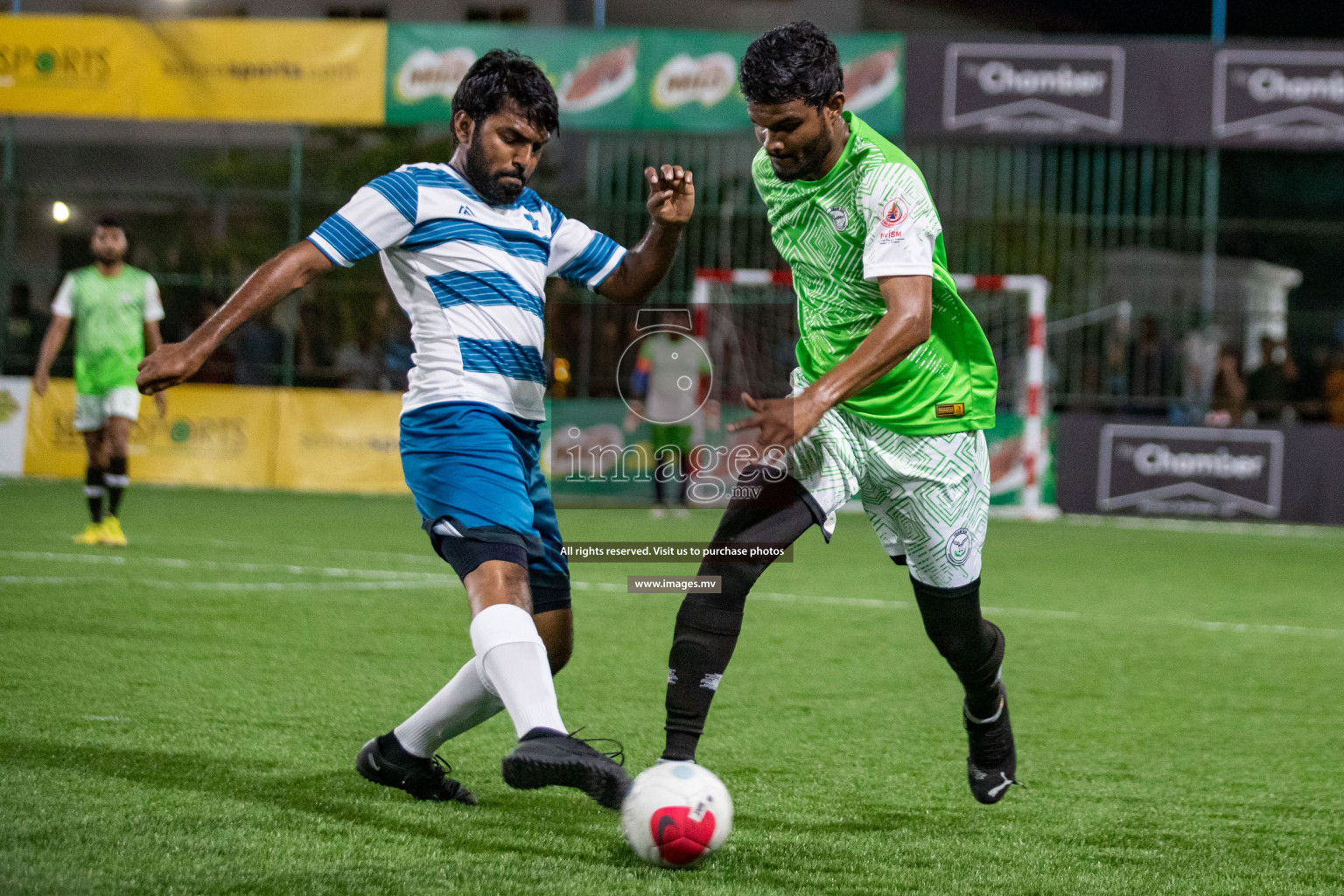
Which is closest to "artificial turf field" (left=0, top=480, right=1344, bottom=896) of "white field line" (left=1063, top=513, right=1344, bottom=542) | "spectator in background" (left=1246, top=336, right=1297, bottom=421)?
"white field line" (left=1063, top=513, right=1344, bottom=542)

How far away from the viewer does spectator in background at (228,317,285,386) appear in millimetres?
17641

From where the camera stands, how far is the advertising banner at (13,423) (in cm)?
1655

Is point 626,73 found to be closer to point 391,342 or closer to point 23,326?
point 391,342

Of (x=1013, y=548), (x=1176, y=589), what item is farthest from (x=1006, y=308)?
(x=1176, y=589)

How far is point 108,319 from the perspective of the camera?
1050 centimetres

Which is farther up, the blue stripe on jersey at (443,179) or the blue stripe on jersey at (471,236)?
the blue stripe on jersey at (443,179)

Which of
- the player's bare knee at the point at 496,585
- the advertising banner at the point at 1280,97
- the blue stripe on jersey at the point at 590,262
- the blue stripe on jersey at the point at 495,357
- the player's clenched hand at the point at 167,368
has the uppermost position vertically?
the advertising banner at the point at 1280,97

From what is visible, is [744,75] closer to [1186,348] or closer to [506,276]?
[506,276]

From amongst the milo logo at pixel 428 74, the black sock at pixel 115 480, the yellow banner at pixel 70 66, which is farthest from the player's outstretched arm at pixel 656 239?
the yellow banner at pixel 70 66

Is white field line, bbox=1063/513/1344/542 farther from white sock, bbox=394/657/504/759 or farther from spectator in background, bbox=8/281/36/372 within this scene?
white sock, bbox=394/657/504/759

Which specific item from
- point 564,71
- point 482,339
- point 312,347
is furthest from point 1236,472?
point 482,339

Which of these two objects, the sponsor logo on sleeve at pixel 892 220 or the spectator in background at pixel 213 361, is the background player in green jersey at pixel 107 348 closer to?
the spectator in background at pixel 213 361

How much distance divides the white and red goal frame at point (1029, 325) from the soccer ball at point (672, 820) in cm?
1148

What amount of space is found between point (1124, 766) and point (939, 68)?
42.1 ft
